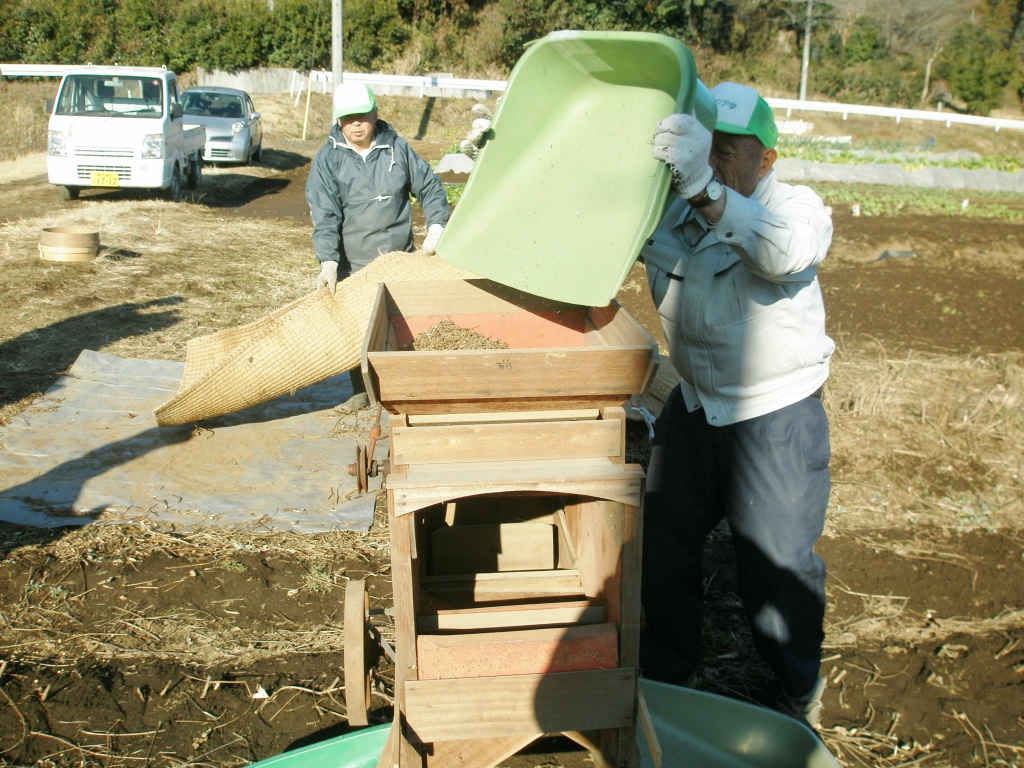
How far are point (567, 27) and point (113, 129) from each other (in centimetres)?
3164

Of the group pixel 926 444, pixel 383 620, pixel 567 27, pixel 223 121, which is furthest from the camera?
pixel 567 27

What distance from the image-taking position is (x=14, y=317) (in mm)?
7105

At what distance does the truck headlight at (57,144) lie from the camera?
12.4 metres

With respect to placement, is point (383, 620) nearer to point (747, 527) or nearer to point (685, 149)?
point (747, 527)

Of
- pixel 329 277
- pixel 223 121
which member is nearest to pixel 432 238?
pixel 329 277

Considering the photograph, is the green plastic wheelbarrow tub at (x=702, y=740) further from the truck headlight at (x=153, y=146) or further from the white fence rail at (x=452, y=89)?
the white fence rail at (x=452, y=89)

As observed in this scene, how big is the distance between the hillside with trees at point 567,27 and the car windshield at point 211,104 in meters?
14.0

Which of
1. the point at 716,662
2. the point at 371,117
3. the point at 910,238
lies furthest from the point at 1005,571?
the point at 910,238

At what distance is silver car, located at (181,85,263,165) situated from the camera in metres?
17.4

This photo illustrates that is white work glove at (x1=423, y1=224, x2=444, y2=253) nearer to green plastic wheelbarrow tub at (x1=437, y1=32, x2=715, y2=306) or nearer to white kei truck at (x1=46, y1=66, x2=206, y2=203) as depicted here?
green plastic wheelbarrow tub at (x1=437, y1=32, x2=715, y2=306)

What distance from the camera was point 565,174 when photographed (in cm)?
245

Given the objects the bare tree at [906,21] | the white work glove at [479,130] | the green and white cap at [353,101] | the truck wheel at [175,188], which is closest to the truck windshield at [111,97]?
the truck wheel at [175,188]

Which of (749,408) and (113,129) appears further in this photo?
(113,129)

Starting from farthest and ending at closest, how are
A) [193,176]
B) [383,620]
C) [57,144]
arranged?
[193,176] → [57,144] → [383,620]
